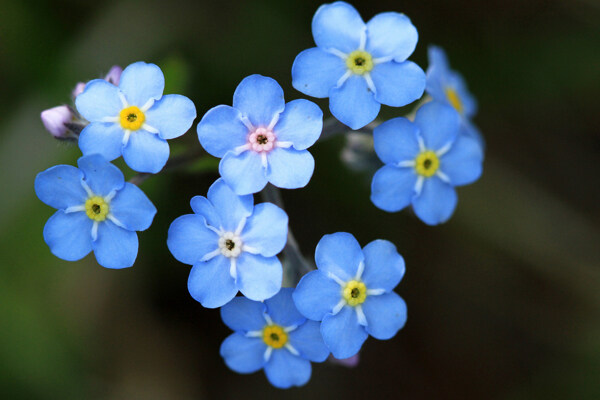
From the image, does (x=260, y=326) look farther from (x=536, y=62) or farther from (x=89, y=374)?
(x=536, y=62)

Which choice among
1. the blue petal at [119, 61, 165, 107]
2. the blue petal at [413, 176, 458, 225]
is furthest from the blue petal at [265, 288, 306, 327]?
the blue petal at [119, 61, 165, 107]

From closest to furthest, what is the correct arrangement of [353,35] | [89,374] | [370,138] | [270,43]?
[353,35] → [370,138] → [89,374] → [270,43]

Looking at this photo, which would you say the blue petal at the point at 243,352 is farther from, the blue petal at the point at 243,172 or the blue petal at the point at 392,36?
the blue petal at the point at 392,36

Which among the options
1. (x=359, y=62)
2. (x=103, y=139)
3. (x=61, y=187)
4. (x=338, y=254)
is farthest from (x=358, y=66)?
(x=61, y=187)

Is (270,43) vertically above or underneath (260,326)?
above

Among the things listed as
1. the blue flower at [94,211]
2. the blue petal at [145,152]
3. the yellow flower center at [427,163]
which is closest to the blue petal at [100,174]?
the blue flower at [94,211]

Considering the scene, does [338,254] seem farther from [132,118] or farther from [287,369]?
[132,118]

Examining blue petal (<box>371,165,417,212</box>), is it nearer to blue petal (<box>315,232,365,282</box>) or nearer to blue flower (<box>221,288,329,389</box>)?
blue petal (<box>315,232,365,282</box>)

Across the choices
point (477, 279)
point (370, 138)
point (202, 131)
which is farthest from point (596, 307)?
point (202, 131)
